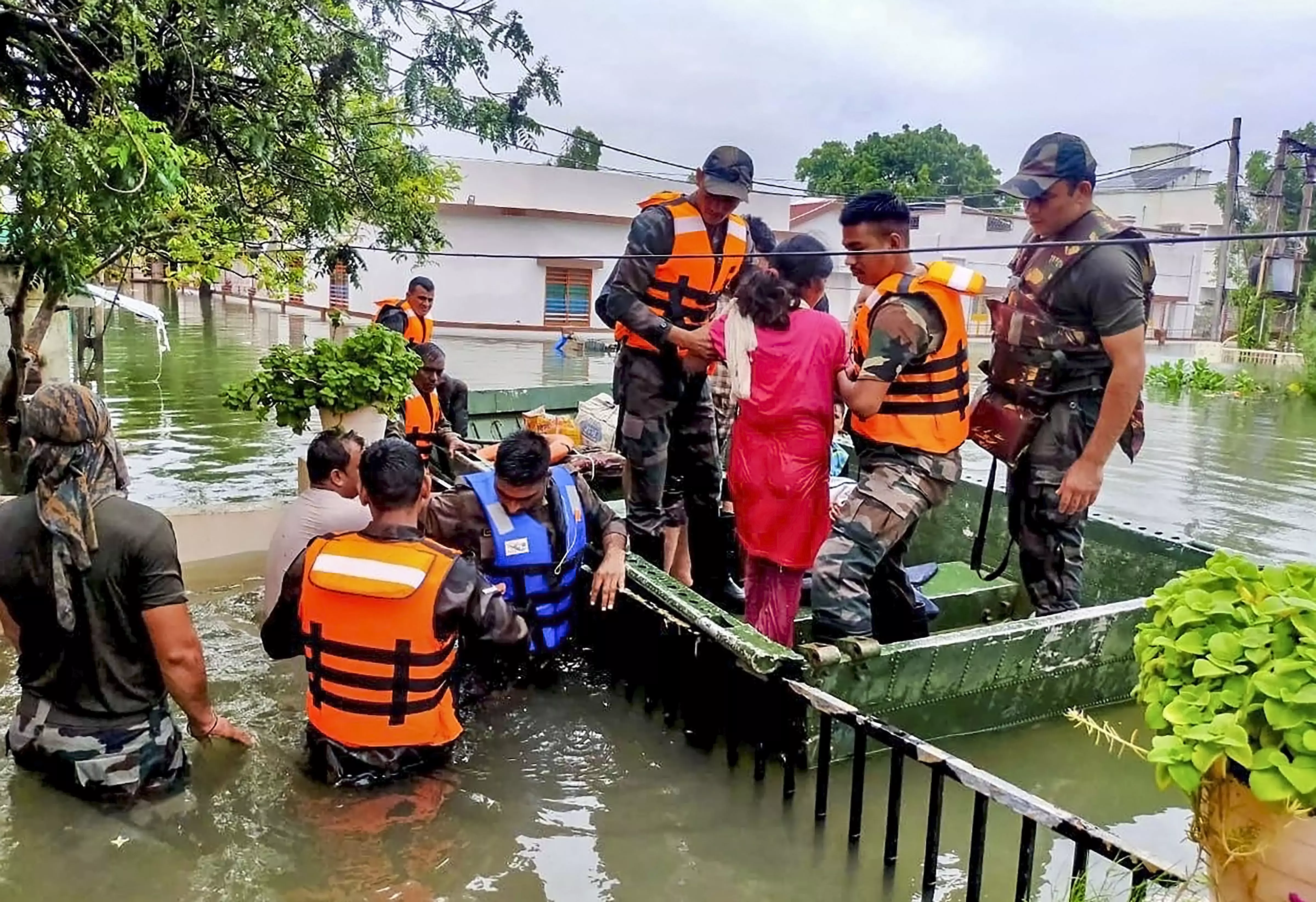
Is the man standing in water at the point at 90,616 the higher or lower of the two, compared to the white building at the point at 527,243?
lower

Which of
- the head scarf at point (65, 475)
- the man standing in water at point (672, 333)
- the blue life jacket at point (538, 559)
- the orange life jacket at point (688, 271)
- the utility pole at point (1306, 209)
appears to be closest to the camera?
the head scarf at point (65, 475)

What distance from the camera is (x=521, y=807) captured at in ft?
11.2

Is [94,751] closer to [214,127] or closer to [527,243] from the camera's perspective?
[214,127]

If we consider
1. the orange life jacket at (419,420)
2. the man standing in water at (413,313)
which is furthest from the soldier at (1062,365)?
the man standing in water at (413,313)

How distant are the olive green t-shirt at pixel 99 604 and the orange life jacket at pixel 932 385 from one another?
2.36 metres

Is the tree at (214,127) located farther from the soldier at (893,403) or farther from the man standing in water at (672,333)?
the soldier at (893,403)

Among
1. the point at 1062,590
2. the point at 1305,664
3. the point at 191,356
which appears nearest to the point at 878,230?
the point at 1062,590

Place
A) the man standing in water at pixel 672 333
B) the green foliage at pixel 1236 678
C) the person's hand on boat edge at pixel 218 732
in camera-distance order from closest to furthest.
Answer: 1. the green foliage at pixel 1236 678
2. the person's hand on boat edge at pixel 218 732
3. the man standing in water at pixel 672 333

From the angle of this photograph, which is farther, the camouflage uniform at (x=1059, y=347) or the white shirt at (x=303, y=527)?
the camouflage uniform at (x=1059, y=347)

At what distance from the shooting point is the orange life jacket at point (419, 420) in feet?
22.6

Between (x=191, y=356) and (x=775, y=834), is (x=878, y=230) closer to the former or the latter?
(x=775, y=834)

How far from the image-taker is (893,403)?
12.0 feet

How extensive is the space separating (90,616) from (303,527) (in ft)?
2.68

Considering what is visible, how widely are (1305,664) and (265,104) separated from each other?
249 inches
